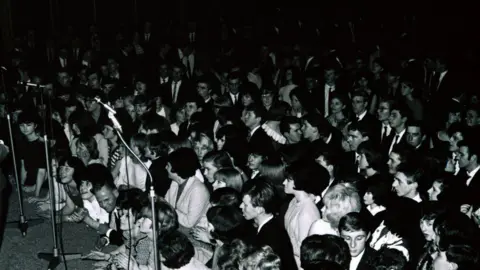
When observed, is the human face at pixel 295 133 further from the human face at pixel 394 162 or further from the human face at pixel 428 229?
the human face at pixel 428 229

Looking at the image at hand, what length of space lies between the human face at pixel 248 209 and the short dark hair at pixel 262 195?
0.02 m

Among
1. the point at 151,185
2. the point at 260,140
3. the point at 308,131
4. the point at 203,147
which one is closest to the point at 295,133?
the point at 308,131

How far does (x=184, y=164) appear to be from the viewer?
17.6 feet

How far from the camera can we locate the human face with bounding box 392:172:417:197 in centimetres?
505

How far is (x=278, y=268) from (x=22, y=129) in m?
4.33

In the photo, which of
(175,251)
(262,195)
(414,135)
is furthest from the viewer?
(414,135)

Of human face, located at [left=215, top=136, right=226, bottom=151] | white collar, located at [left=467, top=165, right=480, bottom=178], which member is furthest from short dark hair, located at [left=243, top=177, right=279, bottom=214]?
white collar, located at [left=467, top=165, right=480, bottom=178]

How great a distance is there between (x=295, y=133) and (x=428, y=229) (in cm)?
248

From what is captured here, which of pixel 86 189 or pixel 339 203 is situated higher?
pixel 339 203

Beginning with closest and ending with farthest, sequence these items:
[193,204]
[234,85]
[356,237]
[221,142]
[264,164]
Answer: [356,237] < [193,204] < [264,164] < [221,142] < [234,85]

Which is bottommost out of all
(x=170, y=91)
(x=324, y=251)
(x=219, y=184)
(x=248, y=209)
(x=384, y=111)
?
(x=170, y=91)

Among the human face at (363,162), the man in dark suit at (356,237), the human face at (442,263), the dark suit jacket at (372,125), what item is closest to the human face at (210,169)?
the human face at (363,162)

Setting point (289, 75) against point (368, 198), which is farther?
point (289, 75)

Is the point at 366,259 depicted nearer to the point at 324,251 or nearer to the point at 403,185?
the point at 324,251
